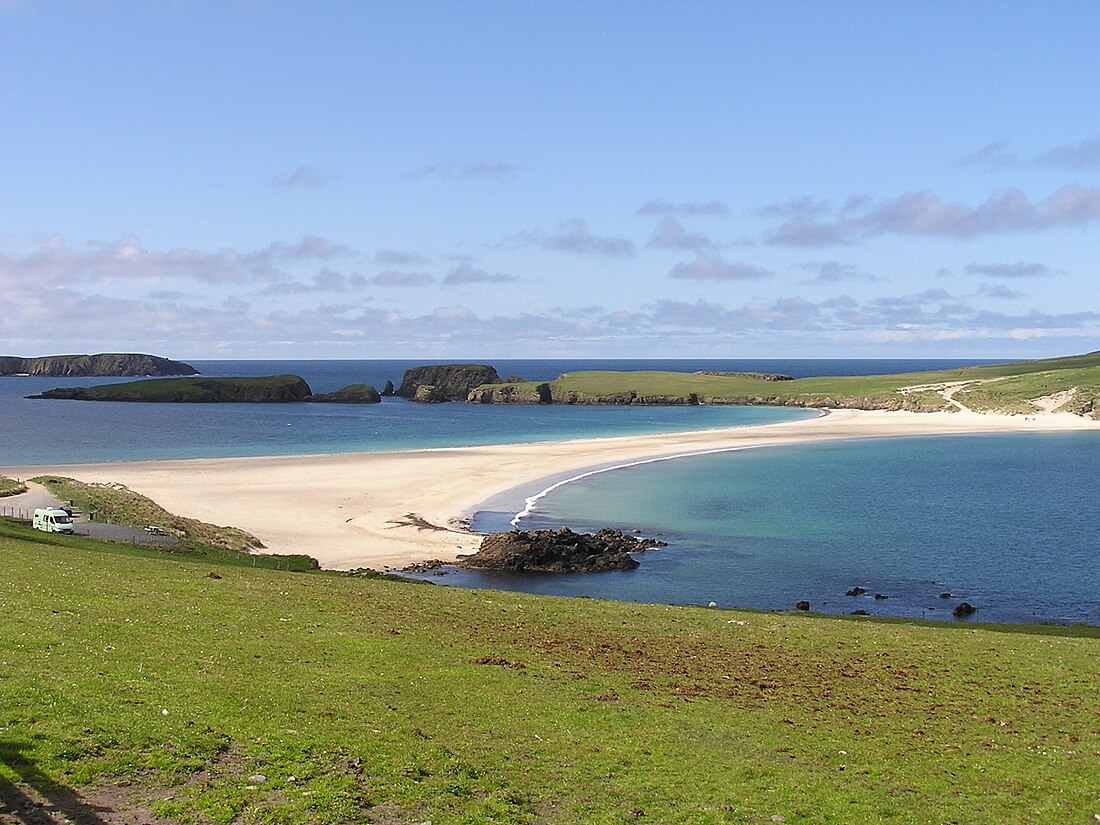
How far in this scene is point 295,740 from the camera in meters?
14.0

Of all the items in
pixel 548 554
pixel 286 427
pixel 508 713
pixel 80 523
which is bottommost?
pixel 548 554

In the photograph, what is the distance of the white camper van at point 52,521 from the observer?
42094 millimetres

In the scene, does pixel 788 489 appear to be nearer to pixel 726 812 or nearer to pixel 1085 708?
pixel 1085 708

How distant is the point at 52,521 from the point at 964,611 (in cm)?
4115

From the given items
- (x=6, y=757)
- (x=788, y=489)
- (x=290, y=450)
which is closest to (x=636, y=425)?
(x=290, y=450)

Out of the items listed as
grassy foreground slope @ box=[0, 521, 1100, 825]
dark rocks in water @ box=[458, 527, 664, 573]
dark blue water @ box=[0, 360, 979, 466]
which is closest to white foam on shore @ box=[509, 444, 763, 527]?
dark rocks in water @ box=[458, 527, 664, 573]

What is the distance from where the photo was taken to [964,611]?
38.3 meters

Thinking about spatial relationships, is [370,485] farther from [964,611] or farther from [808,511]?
[964,611]

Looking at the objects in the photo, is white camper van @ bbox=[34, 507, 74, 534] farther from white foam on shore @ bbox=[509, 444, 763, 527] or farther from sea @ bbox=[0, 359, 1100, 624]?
white foam on shore @ bbox=[509, 444, 763, 527]

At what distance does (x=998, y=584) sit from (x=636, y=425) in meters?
109

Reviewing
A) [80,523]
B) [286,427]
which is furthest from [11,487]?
[286,427]

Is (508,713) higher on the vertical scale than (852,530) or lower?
higher

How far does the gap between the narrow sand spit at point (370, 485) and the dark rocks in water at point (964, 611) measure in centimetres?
2567

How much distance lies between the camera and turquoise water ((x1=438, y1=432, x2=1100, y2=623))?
1656 inches
